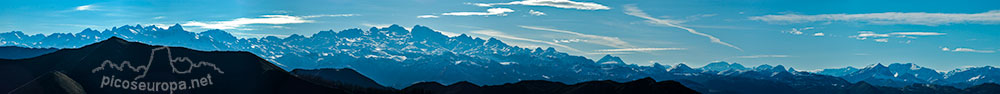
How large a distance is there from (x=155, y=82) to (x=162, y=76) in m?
14.3

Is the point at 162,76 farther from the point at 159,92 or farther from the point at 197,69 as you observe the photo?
the point at 197,69

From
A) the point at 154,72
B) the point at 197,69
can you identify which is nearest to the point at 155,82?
the point at 154,72

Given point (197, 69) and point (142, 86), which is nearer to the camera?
point (197, 69)

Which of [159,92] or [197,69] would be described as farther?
[159,92]

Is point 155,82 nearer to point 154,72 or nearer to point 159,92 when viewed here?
point 159,92

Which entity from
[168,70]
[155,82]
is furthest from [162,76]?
[155,82]

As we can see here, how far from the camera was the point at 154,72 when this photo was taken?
6845 inches

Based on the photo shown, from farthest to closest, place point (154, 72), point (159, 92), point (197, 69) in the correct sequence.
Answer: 1. point (159, 92)
2. point (154, 72)
3. point (197, 69)

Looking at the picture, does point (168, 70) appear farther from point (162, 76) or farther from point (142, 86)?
point (142, 86)

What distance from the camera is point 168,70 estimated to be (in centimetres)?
17600

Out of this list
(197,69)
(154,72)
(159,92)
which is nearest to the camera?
(197,69)

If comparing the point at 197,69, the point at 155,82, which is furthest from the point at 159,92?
the point at 197,69

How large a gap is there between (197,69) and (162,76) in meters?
22.2

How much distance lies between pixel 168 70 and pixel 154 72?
9.82 ft
